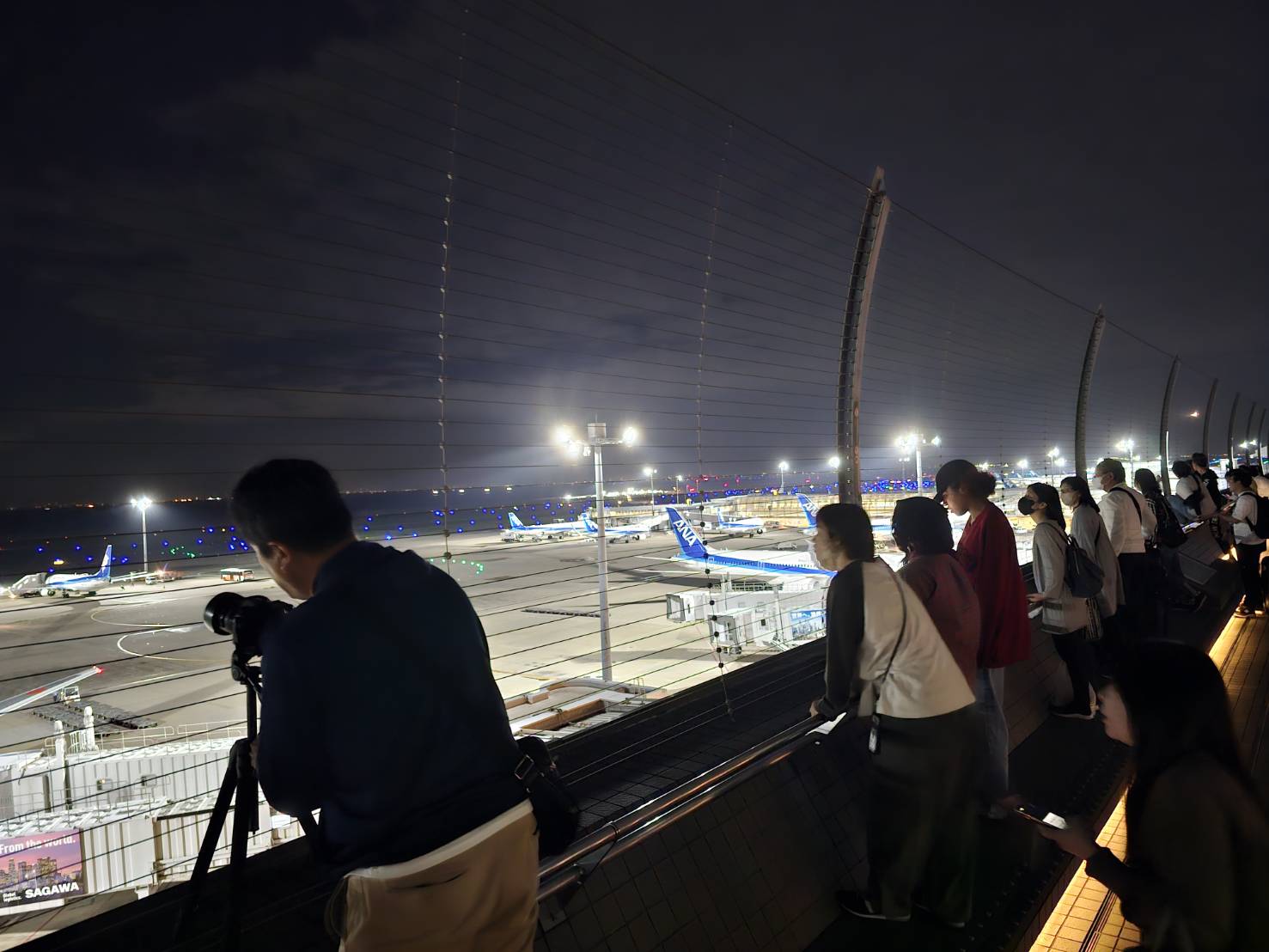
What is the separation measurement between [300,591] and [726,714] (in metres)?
2.11

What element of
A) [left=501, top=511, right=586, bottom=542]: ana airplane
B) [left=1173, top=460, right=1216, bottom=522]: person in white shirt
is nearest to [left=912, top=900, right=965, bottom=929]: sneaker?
[left=1173, top=460, right=1216, bottom=522]: person in white shirt

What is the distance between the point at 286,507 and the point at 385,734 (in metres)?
0.40

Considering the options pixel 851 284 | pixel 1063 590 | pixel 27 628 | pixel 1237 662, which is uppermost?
pixel 851 284

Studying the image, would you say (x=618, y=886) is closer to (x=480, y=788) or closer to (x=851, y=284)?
(x=480, y=788)

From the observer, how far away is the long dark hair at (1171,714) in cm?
132

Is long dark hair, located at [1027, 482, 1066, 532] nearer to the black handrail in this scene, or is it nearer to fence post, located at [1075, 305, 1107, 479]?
the black handrail

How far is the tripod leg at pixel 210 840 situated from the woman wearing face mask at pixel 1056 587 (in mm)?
3545

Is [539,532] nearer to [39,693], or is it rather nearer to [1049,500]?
[39,693]

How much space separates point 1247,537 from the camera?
604 centimetres

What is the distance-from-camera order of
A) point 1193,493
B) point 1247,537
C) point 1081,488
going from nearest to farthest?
point 1081,488
point 1247,537
point 1193,493

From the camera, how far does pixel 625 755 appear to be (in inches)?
95.6

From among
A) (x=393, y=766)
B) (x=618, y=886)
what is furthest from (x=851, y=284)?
(x=393, y=766)

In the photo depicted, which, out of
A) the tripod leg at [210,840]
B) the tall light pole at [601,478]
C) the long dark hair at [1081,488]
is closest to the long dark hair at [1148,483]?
the long dark hair at [1081,488]

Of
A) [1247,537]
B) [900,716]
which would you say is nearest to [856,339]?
[900,716]
